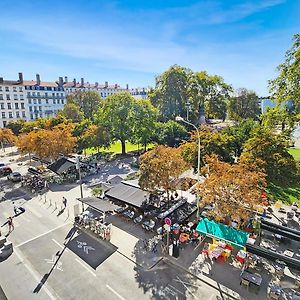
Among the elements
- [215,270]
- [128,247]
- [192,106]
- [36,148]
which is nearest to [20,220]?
[128,247]

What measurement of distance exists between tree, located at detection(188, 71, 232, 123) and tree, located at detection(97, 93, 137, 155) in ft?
81.0

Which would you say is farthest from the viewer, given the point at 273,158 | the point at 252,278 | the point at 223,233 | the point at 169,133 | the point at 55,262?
the point at 169,133

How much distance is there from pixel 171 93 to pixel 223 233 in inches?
1767

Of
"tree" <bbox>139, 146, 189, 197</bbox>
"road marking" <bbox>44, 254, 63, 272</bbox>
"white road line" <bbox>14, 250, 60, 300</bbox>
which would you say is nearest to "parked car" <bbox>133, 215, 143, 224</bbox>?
"tree" <bbox>139, 146, 189, 197</bbox>

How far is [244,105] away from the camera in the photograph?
69812 millimetres

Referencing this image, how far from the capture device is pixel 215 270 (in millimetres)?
13422

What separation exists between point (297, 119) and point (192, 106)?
41.7 metres

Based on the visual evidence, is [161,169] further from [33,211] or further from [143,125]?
[143,125]

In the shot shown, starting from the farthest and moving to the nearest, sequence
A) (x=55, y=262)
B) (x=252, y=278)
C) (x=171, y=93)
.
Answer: (x=171, y=93) < (x=55, y=262) < (x=252, y=278)

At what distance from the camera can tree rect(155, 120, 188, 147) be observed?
42.4 meters

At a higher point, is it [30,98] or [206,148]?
[30,98]

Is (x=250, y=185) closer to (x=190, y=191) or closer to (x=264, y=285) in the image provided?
(x=264, y=285)

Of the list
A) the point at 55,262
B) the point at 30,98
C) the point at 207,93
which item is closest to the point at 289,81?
the point at 55,262

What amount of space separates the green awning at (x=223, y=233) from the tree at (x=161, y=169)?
4.21m
